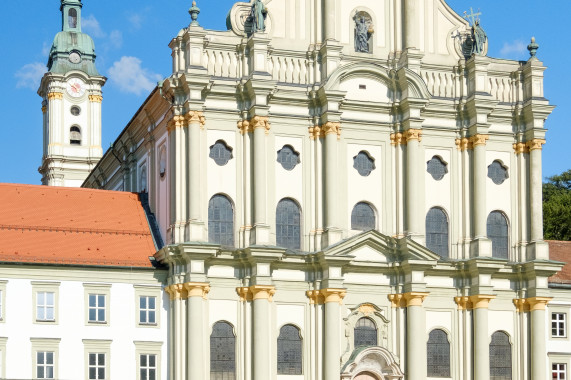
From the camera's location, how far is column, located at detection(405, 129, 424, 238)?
53.0 meters

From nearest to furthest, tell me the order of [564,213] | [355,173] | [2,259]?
[2,259] < [355,173] < [564,213]

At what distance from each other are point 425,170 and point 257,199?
26.7 feet

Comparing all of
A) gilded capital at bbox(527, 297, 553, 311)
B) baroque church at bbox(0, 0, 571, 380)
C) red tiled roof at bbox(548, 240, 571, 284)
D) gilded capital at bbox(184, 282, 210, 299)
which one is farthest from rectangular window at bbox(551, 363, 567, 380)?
gilded capital at bbox(184, 282, 210, 299)

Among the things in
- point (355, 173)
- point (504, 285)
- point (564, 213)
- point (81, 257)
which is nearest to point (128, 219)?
point (81, 257)

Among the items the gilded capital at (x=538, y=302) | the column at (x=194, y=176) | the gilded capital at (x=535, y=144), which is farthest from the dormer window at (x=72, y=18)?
the gilded capital at (x=538, y=302)

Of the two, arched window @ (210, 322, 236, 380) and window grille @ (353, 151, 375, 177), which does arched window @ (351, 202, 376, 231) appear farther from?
arched window @ (210, 322, 236, 380)

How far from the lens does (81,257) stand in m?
50.0

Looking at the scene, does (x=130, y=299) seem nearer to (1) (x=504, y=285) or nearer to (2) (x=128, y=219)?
(2) (x=128, y=219)

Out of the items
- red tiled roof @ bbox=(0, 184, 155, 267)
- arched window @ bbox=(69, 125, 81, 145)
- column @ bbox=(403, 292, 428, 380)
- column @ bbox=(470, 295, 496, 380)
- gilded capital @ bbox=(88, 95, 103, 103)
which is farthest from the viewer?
arched window @ bbox=(69, 125, 81, 145)

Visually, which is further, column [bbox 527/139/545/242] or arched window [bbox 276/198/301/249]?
column [bbox 527/139/545/242]

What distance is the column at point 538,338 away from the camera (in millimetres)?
53819

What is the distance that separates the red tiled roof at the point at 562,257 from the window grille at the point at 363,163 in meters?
10.4

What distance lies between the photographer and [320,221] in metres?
52.3

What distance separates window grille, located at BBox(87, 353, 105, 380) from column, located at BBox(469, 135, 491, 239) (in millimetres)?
A: 17123
